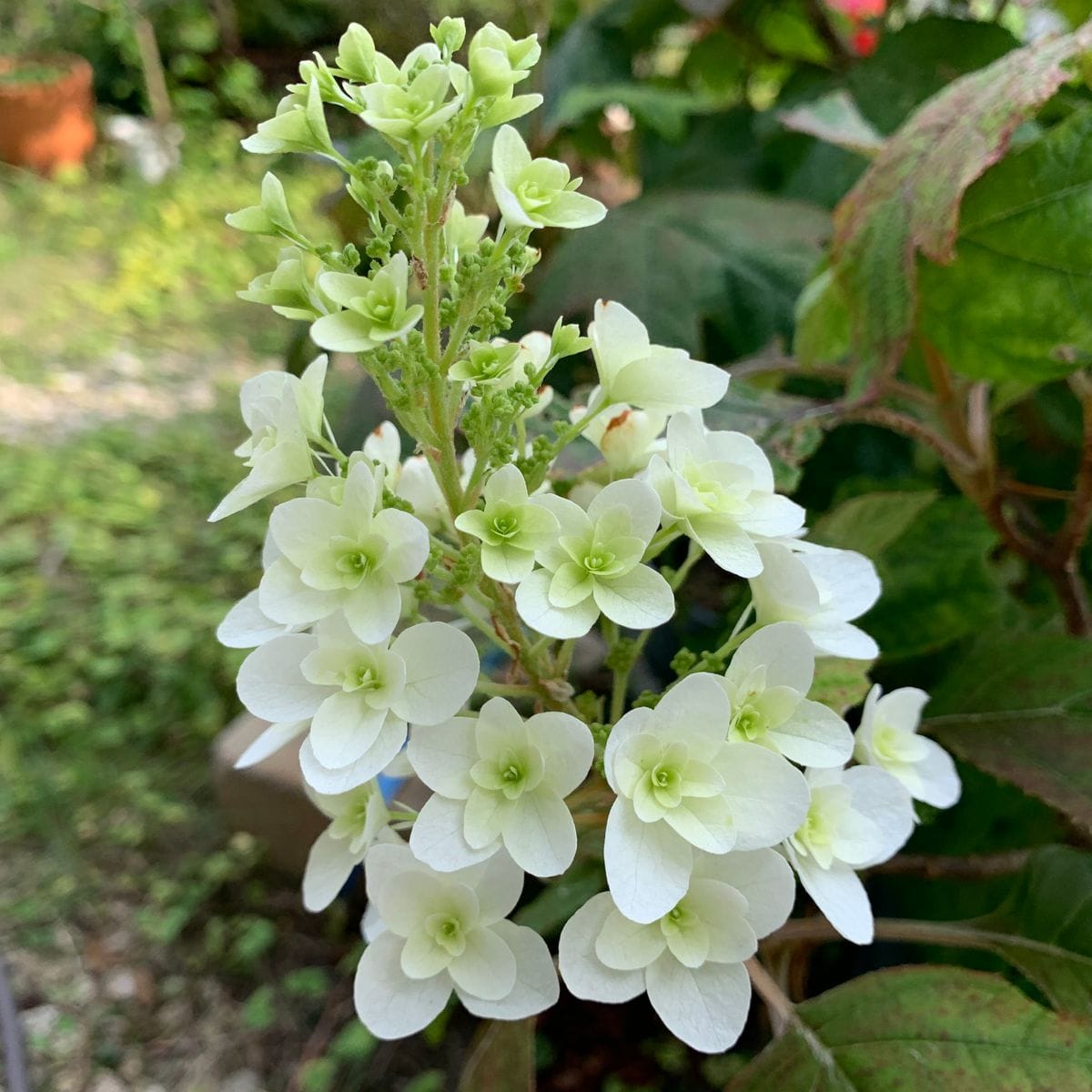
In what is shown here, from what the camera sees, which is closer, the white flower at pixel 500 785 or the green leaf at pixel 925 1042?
the white flower at pixel 500 785

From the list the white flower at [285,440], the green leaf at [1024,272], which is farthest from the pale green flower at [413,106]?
the green leaf at [1024,272]

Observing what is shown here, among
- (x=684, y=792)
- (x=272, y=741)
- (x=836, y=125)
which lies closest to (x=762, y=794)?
(x=684, y=792)

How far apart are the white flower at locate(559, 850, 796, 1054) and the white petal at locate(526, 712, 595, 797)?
0.19 feet

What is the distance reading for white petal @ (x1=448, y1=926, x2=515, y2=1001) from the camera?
397mm

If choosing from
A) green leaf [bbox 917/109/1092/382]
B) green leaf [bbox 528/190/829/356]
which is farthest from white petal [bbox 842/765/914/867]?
green leaf [bbox 528/190/829/356]

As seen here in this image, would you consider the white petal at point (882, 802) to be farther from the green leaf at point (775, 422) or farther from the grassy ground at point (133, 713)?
the grassy ground at point (133, 713)

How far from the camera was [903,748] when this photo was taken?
19.7 inches

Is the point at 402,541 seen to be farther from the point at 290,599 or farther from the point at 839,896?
the point at 839,896

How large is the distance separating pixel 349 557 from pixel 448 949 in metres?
0.18

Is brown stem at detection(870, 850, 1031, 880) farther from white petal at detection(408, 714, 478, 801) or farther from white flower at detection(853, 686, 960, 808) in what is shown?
white petal at detection(408, 714, 478, 801)

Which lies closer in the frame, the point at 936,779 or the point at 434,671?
the point at 434,671

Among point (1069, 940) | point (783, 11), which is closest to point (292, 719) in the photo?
point (1069, 940)

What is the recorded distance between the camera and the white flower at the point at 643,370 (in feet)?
1.35

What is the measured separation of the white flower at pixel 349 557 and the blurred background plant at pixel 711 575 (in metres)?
0.29
